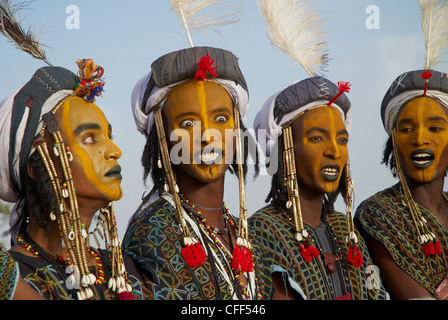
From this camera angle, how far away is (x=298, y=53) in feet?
17.7

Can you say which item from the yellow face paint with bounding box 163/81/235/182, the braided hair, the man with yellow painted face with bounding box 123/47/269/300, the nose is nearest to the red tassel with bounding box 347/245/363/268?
the braided hair

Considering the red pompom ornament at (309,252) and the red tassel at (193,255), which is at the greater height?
the red pompom ornament at (309,252)

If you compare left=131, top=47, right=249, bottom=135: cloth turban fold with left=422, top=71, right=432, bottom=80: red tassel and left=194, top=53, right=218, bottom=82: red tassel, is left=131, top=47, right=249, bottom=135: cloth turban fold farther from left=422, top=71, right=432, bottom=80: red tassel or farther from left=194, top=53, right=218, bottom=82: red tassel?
left=422, top=71, right=432, bottom=80: red tassel

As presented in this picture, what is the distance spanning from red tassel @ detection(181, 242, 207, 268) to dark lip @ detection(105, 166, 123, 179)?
635 mm

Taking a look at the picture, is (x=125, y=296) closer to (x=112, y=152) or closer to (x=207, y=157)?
(x=112, y=152)

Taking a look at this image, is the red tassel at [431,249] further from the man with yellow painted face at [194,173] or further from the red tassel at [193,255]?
the red tassel at [193,255]

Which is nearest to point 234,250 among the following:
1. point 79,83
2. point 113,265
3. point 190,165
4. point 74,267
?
point 190,165

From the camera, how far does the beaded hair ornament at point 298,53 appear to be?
4.93m

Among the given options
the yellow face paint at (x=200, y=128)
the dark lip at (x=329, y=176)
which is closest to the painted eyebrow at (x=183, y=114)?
the yellow face paint at (x=200, y=128)

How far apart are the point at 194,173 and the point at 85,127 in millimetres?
876

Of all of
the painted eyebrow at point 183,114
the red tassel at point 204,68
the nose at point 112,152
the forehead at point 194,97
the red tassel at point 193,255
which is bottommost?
the red tassel at point 193,255

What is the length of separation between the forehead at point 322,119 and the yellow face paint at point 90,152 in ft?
5.91

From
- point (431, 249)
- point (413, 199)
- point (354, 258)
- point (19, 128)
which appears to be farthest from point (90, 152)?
point (413, 199)

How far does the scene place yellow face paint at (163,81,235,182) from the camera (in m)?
4.29
